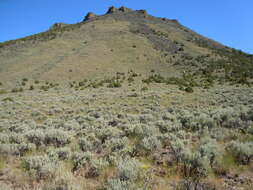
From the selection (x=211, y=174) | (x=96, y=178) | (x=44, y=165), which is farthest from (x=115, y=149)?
(x=211, y=174)

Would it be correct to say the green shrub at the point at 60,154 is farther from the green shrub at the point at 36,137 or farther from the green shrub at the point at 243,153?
the green shrub at the point at 243,153

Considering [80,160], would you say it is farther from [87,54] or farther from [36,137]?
[87,54]

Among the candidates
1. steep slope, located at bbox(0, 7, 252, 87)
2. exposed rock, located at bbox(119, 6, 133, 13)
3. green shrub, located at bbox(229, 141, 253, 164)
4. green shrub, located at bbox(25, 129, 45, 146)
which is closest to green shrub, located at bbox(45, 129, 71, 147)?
green shrub, located at bbox(25, 129, 45, 146)

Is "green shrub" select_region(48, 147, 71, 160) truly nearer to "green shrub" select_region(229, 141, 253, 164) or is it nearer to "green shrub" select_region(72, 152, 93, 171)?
"green shrub" select_region(72, 152, 93, 171)

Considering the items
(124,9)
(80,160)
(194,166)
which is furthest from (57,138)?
(124,9)

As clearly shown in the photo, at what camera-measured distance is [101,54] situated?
34.8m

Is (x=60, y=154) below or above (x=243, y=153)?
below

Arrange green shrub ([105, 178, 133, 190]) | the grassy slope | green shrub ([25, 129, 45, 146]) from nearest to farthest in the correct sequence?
1. green shrub ([105, 178, 133, 190])
2. green shrub ([25, 129, 45, 146])
3. the grassy slope

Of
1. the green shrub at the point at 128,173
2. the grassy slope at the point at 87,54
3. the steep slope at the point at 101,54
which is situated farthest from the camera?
the steep slope at the point at 101,54

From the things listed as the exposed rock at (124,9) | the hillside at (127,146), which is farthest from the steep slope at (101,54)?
the exposed rock at (124,9)

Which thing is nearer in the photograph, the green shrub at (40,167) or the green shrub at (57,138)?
the green shrub at (40,167)

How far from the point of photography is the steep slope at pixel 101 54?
2823 cm

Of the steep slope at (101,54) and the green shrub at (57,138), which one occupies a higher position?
the steep slope at (101,54)

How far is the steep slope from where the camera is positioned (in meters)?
28.2
